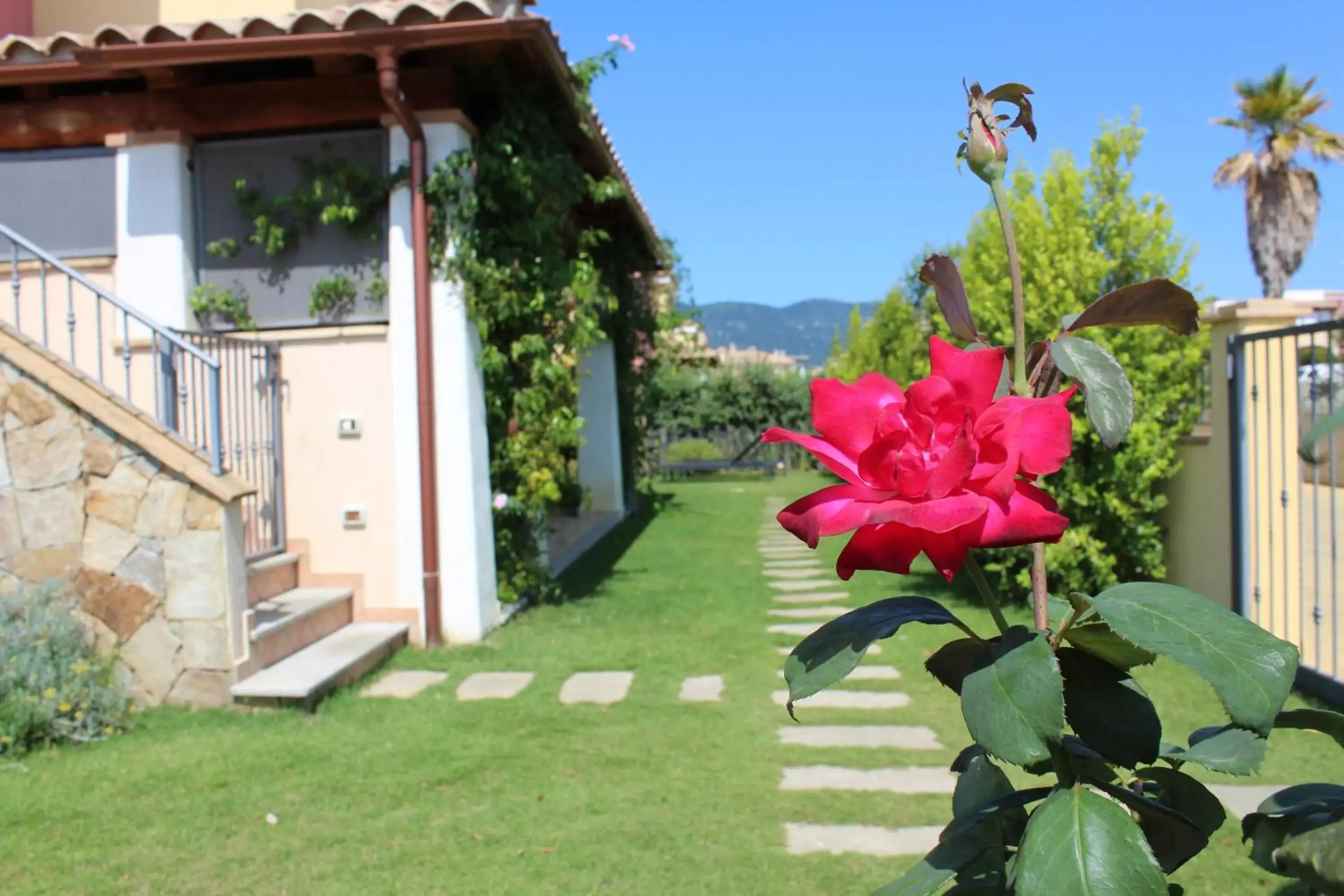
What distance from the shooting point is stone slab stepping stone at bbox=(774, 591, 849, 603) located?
8391mm

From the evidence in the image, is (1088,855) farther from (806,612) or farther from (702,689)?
(806,612)

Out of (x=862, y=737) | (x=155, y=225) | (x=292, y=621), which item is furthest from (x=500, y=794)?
(x=155, y=225)

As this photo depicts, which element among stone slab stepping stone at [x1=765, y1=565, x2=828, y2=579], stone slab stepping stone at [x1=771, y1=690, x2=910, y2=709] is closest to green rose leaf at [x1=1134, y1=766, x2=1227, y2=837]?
stone slab stepping stone at [x1=771, y1=690, x2=910, y2=709]

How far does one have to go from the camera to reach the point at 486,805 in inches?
161

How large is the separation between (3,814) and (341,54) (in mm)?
4566

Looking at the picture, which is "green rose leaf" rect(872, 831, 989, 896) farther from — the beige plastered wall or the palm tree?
the palm tree

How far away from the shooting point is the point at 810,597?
855 cm

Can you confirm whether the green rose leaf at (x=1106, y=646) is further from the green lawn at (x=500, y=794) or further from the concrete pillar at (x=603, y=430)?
the concrete pillar at (x=603, y=430)

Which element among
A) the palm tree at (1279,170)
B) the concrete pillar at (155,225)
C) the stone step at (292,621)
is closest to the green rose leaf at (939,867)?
the stone step at (292,621)

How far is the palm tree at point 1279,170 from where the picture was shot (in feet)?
85.3

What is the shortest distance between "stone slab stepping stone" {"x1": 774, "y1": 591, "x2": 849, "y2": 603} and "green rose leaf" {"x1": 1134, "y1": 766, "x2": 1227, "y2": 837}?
723cm

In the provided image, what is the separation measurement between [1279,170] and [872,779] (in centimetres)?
2768

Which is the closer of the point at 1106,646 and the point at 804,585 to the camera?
the point at 1106,646

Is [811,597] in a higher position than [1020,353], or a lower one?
lower
